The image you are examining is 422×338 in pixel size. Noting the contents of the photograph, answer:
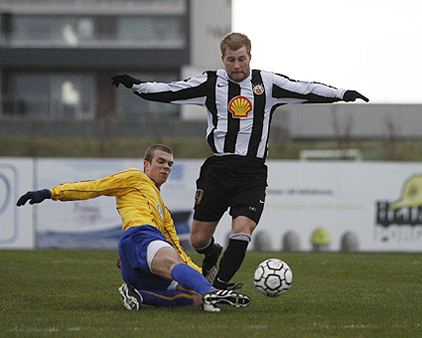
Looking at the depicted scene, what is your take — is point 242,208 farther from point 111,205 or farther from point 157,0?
point 157,0

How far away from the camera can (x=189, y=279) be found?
192 inches

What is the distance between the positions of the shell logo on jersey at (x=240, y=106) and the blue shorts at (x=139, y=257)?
129 centimetres

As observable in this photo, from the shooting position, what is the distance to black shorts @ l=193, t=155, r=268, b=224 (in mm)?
5750

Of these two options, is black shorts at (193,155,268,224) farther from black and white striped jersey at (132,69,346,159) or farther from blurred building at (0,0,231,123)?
blurred building at (0,0,231,123)

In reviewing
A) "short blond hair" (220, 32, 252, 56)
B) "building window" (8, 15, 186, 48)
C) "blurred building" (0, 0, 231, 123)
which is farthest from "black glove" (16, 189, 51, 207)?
"building window" (8, 15, 186, 48)

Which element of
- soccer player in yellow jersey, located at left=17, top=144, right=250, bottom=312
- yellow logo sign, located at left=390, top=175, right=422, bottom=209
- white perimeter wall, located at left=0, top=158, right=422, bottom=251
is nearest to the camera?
soccer player in yellow jersey, located at left=17, top=144, right=250, bottom=312

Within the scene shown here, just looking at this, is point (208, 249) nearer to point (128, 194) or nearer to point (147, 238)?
point (128, 194)

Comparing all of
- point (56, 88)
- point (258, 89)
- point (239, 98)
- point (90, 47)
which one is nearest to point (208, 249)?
point (239, 98)

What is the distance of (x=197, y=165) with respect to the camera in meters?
14.7

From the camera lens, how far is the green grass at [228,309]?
4348 mm

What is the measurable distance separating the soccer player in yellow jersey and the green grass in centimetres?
15

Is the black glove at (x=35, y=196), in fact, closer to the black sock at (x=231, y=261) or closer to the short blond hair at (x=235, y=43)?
the black sock at (x=231, y=261)

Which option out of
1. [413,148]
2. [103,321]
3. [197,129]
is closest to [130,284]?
[103,321]

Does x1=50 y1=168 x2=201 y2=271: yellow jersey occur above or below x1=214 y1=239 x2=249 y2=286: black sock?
above
